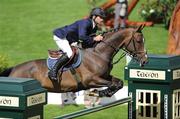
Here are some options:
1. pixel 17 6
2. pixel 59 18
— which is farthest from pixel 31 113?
pixel 17 6

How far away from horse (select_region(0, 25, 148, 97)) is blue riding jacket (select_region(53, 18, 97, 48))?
0.85 feet

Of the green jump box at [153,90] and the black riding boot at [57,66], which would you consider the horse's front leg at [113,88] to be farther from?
the green jump box at [153,90]

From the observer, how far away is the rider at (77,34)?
12555 millimetres

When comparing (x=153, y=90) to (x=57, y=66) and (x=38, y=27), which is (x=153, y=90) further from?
(x=38, y=27)

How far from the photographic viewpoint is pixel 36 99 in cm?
821

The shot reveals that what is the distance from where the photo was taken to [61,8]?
28.6 m

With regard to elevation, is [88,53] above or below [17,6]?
below

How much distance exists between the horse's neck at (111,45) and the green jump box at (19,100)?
183 inches

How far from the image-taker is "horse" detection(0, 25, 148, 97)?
12.7m

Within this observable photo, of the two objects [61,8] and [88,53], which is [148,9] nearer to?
[61,8]

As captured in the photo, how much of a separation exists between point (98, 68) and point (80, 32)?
0.77 m

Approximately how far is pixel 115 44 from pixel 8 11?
16.1 metres

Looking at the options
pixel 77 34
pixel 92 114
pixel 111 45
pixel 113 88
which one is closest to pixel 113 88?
pixel 113 88

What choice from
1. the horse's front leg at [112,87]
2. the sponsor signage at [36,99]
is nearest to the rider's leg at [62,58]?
the horse's front leg at [112,87]
